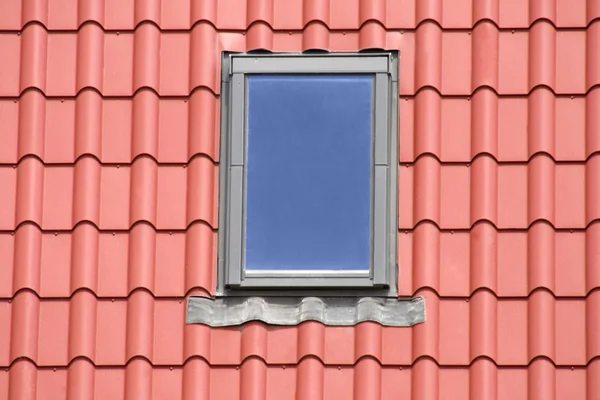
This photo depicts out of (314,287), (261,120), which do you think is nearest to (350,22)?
(261,120)

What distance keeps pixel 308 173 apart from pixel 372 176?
12.2 inches

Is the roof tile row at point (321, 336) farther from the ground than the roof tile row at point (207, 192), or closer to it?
closer to it

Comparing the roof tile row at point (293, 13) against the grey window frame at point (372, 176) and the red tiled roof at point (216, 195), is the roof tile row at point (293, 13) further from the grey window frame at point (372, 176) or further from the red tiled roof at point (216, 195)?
the grey window frame at point (372, 176)

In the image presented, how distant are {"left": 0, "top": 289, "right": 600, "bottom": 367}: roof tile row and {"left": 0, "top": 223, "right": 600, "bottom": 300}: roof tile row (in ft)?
0.23

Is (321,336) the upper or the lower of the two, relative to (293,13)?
lower

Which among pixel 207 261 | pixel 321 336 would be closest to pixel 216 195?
pixel 207 261

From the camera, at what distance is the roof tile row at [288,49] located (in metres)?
8.60

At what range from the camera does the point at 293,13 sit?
8.70 meters

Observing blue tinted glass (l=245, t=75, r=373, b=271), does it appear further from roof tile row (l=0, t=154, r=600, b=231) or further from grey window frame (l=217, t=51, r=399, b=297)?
roof tile row (l=0, t=154, r=600, b=231)

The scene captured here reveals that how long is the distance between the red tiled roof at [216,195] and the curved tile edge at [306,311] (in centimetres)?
5

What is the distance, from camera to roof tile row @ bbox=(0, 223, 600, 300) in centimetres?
833

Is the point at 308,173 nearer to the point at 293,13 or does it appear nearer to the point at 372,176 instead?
the point at 372,176

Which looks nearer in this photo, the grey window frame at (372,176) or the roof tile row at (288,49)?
the grey window frame at (372,176)

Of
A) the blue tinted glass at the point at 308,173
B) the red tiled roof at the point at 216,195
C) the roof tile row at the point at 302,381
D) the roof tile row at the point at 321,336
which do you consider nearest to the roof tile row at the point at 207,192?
the red tiled roof at the point at 216,195
